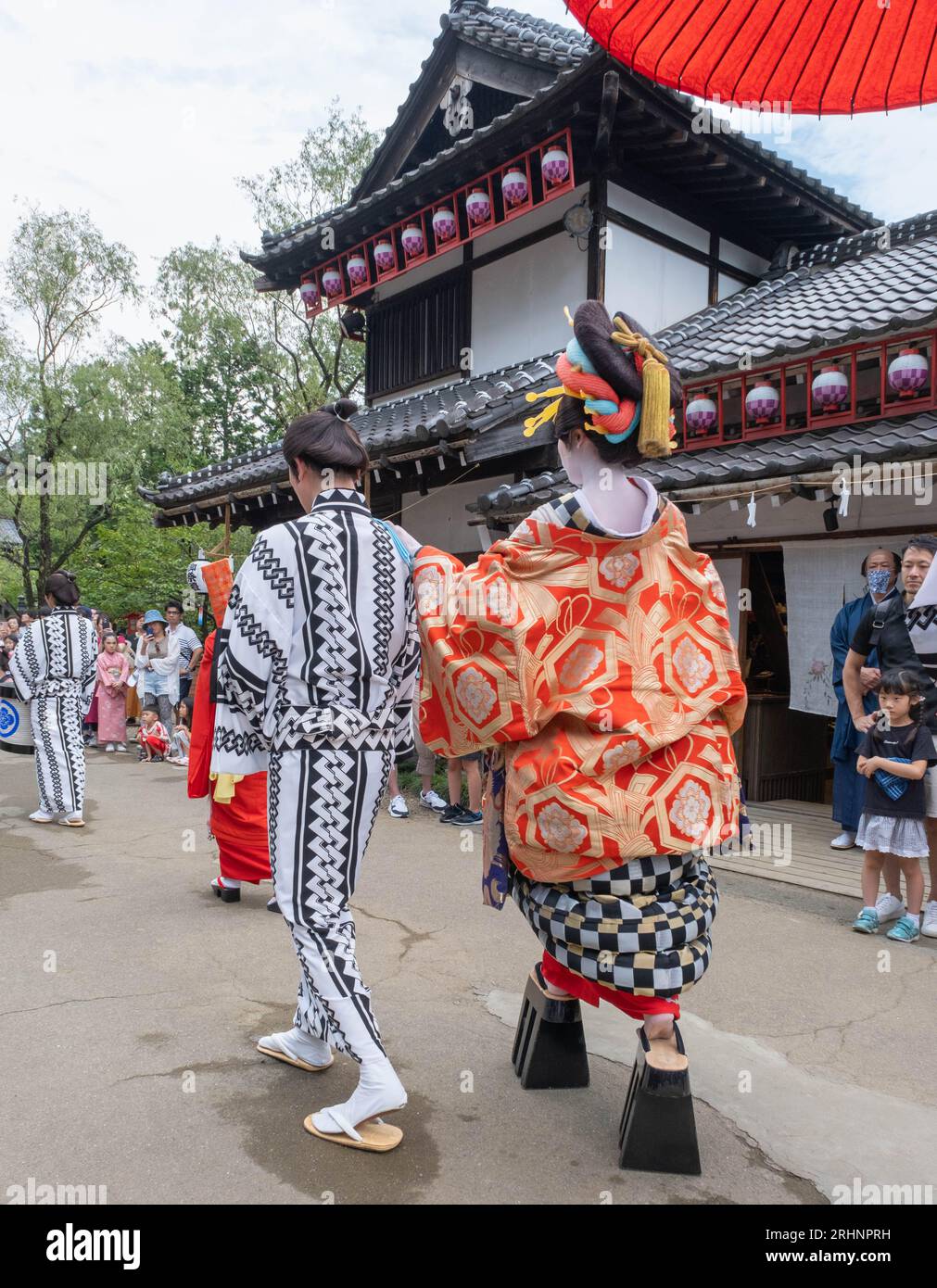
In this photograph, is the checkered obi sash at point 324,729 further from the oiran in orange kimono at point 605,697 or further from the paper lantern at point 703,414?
the paper lantern at point 703,414

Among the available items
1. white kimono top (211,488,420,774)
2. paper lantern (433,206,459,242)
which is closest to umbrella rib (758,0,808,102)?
white kimono top (211,488,420,774)

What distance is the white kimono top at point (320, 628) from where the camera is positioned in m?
2.62

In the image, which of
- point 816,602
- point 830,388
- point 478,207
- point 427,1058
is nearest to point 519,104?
point 478,207

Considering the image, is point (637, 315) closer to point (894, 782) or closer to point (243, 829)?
point (894, 782)

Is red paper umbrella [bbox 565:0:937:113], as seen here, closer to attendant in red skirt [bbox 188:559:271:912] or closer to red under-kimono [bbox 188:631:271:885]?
attendant in red skirt [bbox 188:559:271:912]

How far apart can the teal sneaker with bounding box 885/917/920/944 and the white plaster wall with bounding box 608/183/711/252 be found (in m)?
7.40

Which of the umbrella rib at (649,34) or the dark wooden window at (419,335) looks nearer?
the umbrella rib at (649,34)

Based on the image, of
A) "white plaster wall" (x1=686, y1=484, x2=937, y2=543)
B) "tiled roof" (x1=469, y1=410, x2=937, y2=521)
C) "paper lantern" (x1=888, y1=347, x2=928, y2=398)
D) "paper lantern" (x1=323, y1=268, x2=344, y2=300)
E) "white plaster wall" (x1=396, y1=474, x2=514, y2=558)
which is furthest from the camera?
"paper lantern" (x1=323, y1=268, x2=344, y2=300)

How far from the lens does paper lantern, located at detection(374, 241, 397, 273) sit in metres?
10.8

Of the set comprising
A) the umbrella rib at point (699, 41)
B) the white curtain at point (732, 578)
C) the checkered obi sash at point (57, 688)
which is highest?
the umbrella rib at point (699, 41)

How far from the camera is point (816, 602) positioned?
699cm

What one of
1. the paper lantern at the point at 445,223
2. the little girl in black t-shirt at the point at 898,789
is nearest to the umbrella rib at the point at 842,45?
the little girl in black t-shirt at the point at 898,789

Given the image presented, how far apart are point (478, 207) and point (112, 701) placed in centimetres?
787

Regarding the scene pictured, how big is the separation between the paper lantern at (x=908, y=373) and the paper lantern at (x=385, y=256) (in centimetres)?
647
